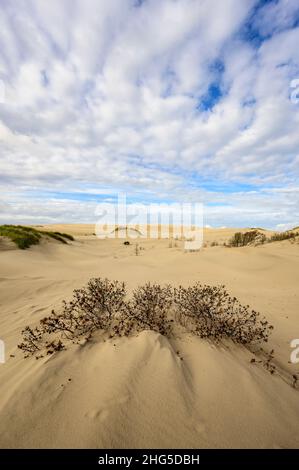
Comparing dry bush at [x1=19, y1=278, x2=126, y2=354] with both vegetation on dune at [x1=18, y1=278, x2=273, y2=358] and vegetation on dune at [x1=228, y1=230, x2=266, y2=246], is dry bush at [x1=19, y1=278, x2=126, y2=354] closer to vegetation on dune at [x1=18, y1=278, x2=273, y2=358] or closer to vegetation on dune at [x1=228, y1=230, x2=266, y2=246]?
vegetation on dune at [x1=18, y1=278, x2=273, y2=358]

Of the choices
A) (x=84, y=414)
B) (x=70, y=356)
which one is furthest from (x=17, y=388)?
(x=84, y=414)

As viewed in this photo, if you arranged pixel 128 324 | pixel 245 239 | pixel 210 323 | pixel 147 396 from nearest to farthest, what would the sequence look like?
pixel 147 396
pixel 128 324
pixel 210 323
pixel 245 239

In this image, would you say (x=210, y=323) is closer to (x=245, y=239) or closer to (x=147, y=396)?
(x=147, y=396)

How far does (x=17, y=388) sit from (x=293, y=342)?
348 cm

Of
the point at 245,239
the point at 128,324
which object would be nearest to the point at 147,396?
the point at 128,324

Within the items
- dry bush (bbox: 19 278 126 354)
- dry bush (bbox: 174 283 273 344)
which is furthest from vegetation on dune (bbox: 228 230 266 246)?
dry bush (bbox: 19 278 126 354)

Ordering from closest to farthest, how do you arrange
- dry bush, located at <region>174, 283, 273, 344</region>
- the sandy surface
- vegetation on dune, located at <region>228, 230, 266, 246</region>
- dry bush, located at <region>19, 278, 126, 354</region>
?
1. the sandy surface
2. dry bush, located at <region>19, 278, 126, 354</region>
3. dry bush, located at <region>174, 283, 273, 344</region>
4. vegetation on dune, located at <region>228, 230, 266, 246</region>

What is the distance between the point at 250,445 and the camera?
1651 millimetres

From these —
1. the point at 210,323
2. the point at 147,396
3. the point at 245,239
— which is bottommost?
the point at 147,396

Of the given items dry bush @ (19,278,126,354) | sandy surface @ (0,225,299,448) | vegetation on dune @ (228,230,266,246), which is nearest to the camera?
sandy surface @ (0,225,299,448)

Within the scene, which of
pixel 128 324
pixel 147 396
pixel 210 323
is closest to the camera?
pixel 147 396

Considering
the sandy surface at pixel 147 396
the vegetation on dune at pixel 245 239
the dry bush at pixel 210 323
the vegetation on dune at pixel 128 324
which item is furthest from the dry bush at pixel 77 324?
the vegetation on dune at pixel 245 239

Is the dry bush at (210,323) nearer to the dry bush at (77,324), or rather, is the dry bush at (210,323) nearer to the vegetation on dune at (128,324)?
the vegetation on dune at (128,324)
